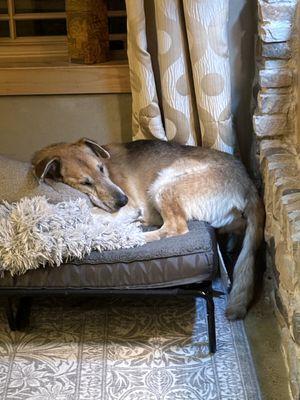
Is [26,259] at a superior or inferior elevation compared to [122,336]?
superior

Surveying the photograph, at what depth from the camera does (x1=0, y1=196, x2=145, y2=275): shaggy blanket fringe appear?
2330 millimetres

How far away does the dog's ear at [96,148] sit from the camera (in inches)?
107

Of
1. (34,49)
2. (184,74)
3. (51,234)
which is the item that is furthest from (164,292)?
(34,49)

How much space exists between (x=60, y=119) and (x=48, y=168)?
2.00 feet

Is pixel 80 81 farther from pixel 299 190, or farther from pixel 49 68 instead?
pixel 299 190

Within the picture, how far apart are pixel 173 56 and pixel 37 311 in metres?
1.24

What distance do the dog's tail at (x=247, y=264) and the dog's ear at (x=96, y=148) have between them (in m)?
0.64

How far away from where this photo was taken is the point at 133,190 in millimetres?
2805

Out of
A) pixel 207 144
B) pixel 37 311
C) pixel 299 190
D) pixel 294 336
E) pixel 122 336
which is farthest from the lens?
pixel 207 144

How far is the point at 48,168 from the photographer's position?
8.52ft

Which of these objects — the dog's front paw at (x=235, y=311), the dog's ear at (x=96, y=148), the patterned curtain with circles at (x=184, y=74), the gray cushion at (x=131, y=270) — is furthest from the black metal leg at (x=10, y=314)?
the patterned curtain with circles at (x=184, y=74)

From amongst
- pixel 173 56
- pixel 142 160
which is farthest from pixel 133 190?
pixel 173 56

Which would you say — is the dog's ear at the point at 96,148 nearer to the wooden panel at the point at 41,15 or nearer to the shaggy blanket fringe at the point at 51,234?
the shaggy blanket fringe at the point at 51,234

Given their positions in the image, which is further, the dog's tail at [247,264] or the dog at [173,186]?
the dog at [173,186]
